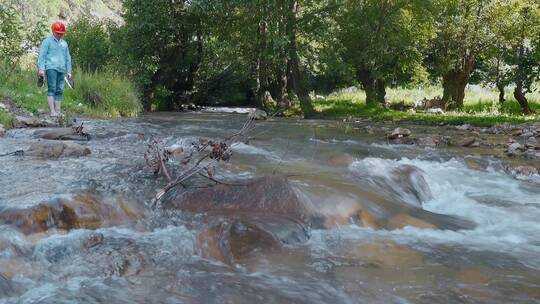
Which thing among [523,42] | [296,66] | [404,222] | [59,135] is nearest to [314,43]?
[296,66]

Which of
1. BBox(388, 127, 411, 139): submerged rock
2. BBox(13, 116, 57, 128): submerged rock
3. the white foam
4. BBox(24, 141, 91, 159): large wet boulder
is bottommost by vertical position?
the white foam

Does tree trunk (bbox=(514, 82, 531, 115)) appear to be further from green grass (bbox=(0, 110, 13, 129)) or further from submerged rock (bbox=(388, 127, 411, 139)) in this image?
green grass (bbox=(0, 110, 13, 129))

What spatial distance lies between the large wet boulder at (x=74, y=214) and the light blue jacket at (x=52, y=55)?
24.2 ft

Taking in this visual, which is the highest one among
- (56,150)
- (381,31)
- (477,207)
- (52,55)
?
(381,31)

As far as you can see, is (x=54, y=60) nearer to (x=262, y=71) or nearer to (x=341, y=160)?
(x=341, y=160)

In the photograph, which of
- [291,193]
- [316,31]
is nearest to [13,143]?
[291,193]

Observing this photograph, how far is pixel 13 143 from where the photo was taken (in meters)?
8.69

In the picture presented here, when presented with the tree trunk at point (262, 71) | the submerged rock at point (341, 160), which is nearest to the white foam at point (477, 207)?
the submerged rock at point (341, 160)

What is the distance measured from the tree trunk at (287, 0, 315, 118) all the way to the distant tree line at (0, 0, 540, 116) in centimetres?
5

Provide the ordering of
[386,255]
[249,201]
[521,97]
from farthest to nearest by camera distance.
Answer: [521,97] → [249,201] → [386,255]

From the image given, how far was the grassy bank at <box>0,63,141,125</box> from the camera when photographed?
13438 millimetres

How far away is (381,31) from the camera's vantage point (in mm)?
22547

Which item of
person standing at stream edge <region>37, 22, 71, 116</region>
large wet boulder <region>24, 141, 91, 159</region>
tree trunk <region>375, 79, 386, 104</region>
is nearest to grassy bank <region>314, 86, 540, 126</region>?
tree trunk <region>375, 79, 386, 104</region>

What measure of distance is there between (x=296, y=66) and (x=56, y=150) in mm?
15829
